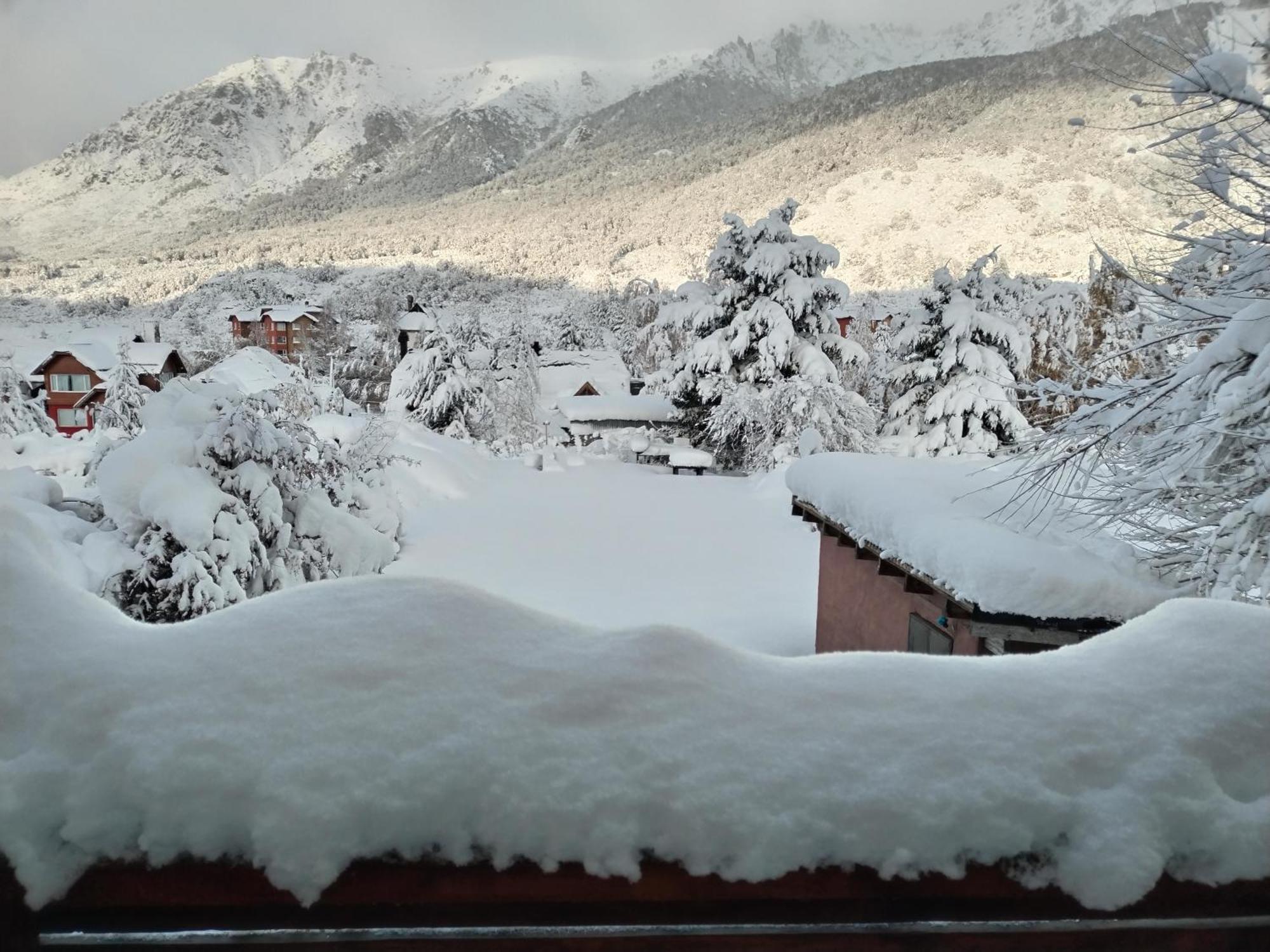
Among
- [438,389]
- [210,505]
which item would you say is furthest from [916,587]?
[438,389]

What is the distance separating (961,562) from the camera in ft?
12.7

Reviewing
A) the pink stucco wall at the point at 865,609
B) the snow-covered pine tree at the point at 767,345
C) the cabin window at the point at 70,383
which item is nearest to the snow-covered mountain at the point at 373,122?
the cabin window at the point at 70,383

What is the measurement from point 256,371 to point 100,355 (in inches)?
505

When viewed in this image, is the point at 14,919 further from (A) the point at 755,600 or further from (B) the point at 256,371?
(B) the point at 256,371

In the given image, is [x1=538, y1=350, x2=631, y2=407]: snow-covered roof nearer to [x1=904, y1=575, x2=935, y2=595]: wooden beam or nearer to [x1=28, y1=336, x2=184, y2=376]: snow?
[x1=28, y1=336, x2=184, y2=376]: snow

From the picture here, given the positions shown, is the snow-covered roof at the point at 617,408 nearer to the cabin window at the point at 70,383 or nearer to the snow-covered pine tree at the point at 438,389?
the snow-covered pine tree at the point at 438,389

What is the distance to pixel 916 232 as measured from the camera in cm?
6919

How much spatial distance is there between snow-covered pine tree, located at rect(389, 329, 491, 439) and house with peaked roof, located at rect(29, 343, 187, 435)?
37.5 feet

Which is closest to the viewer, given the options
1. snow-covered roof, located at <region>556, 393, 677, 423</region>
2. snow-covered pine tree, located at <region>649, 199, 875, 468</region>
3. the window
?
the window

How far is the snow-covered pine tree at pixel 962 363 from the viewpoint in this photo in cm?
1814

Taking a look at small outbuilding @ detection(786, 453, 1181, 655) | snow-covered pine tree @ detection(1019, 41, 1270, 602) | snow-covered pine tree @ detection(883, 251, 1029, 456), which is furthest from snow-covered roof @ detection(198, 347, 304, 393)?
snow-covered pine tree @ detection(1019, 41, 1270, 602)

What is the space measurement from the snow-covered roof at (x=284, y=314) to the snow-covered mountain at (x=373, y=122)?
112ft

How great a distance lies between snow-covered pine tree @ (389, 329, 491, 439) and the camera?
25.3 m

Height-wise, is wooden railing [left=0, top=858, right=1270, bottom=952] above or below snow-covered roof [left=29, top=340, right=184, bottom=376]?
below
